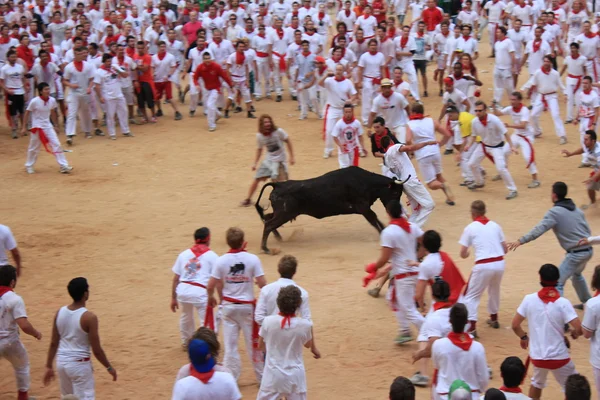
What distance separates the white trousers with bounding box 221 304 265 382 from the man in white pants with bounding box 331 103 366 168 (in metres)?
7.04

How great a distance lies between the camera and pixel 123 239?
14.3 m

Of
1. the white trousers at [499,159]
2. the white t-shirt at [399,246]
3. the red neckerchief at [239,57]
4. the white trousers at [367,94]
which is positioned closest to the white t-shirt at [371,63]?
the white trousers at [367,94]

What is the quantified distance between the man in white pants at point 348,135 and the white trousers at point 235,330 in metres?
7.04

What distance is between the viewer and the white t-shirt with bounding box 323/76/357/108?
59.7 feet

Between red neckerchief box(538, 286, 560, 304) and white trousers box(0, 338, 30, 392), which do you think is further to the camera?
white trousers box(0, 338, 30, 392)

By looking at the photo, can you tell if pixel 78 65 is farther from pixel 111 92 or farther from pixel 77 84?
pixel 111 92

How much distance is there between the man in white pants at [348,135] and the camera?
51.3ft

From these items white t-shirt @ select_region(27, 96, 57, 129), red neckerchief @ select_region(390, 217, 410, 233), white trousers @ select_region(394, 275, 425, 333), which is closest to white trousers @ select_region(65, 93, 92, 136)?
white t-shirt @ select_region(27, 96, 57, 129)

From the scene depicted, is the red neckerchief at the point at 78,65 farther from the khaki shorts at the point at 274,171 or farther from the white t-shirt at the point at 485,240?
the white t-shirt at the point at 485,240

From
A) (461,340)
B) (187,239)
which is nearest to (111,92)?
(187,239)

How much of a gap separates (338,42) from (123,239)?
9.36m

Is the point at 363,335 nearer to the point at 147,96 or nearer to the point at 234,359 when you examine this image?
the point at 234,359

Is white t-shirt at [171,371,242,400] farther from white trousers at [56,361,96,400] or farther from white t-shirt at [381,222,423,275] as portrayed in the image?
white t-shirt at [381,222,423,275]

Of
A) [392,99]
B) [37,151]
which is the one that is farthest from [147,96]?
[392,99]
